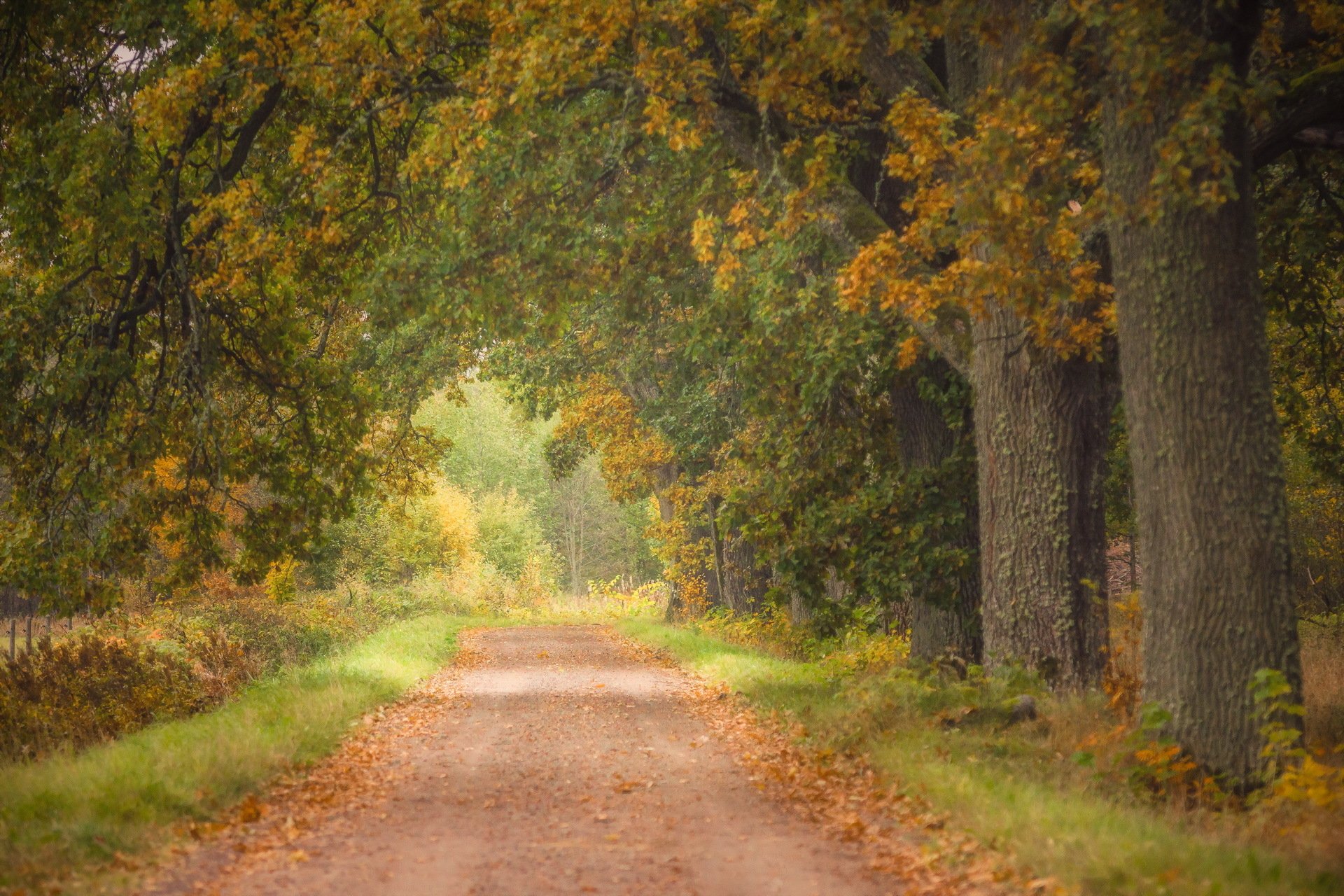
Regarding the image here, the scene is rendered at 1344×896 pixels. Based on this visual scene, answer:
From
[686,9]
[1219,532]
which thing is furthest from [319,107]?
[1219,532]

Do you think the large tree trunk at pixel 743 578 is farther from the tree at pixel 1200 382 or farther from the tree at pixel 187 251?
the tree at pixel 1200 382

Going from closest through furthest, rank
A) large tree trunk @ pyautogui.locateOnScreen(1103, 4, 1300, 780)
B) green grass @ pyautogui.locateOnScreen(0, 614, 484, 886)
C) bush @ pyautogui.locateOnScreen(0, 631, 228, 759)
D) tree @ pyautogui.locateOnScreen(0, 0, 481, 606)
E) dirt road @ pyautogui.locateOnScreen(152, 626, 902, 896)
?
1. dirt road @ pyautogui.locateOnScreen(152, 626, 902, 896)
2. green grass @ pyautogui.locateOnScreen(0, 614, 484, 886)
3. large tree trunk @ pyautogui.locateOnScreen(1103, 4, 1300, 780)
4. tree @ pyautogui.locateOnScreen(0, 0, 481, 606)
5. bush @ pyautogui.locateOnScreen(0, 631, 228, 759)

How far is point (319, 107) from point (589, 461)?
214ft

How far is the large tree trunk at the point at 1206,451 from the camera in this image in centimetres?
784

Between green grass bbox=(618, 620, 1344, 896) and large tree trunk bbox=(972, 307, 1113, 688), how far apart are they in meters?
1.12

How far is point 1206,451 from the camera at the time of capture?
796 centimetres

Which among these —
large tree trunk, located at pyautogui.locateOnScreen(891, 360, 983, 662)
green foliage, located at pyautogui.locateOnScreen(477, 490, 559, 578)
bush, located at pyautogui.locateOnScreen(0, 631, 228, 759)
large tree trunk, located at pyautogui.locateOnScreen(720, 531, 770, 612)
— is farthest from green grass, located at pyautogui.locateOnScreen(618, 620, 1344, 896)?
green foliage, located at pyautogui.locateOnScreen(477, 490, 559, 578)

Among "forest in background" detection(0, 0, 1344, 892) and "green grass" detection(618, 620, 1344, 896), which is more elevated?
"forest in background" detection(0, 0, 1344, 892)

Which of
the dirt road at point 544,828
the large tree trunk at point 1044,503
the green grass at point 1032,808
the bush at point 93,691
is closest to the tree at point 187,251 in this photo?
the bush at point 93,691

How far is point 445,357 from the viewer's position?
82.1ft

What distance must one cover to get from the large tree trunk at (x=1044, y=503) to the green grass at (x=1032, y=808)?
1121 millimetres

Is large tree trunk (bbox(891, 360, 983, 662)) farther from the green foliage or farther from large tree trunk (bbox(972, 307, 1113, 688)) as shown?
the green foliage

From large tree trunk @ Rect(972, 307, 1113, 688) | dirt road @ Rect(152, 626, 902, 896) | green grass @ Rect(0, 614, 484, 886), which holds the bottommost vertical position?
dirt road @ Rect(152, 626, 902, 896)

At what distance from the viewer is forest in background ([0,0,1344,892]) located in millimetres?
8000
